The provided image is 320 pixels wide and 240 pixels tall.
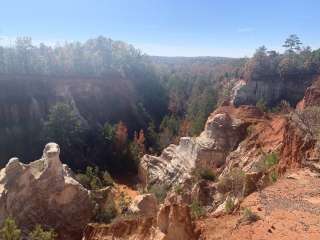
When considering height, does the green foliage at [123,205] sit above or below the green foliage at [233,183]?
below

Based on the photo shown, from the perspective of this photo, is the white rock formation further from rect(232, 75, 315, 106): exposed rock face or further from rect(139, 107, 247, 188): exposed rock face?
rect(232, 75, 315, 106): exposed rock face

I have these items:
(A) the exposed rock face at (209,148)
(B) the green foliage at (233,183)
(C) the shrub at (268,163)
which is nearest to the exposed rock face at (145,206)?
(B) the green foliage at (233,183)

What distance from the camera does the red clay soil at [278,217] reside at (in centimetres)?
1136

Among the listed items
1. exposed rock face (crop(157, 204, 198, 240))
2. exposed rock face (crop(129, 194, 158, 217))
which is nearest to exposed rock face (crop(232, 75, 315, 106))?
exposed rock face (crop(129, 194, 158, 217))

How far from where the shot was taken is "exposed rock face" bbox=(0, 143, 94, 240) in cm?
2055

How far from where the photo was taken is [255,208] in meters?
13.0

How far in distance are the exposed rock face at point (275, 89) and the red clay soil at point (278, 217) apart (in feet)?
146

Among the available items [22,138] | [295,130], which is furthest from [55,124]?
[295,130]

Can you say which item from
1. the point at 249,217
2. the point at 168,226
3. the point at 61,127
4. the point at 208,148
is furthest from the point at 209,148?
the point at 61,127

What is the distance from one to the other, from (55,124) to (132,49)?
3187 centimetres

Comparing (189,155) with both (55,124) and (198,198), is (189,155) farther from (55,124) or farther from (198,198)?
(55,124)

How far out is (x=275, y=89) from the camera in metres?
59.6

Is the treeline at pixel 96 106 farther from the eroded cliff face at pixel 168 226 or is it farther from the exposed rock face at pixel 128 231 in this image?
the eroded cliff face at pixel 168 226

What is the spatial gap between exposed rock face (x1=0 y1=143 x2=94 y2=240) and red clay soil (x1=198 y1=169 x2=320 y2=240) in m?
10.6
